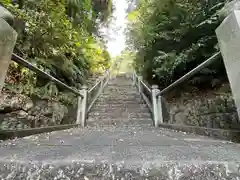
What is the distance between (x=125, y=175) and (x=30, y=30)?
3329mm

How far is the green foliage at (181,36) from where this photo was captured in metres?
3.06

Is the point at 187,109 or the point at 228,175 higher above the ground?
the point at 187,109

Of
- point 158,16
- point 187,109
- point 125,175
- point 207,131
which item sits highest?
point 158,16

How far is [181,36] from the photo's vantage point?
11.4 ft

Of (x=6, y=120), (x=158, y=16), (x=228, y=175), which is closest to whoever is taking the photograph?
(x=228, y=175)

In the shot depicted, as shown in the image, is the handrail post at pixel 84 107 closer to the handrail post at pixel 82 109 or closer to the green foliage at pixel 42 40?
the handrail post at pixel 82 109

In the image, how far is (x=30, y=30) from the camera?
3193 millimetres

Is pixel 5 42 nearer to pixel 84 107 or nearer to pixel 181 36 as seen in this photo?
pixel 84 107

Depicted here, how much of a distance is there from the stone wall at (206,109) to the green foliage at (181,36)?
379 millimetres

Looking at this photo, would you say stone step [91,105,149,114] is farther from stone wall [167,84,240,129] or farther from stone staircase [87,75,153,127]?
stone wall [167,84,240,129]

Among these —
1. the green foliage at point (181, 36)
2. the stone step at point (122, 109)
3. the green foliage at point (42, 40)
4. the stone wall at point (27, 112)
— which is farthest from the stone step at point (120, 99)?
the stone wall at point (27, 112)

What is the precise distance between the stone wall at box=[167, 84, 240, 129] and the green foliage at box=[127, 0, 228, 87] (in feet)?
1.24

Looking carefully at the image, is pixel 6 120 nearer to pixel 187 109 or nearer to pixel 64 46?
pixel 64 46

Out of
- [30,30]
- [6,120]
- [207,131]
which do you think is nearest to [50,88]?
[6,120]
